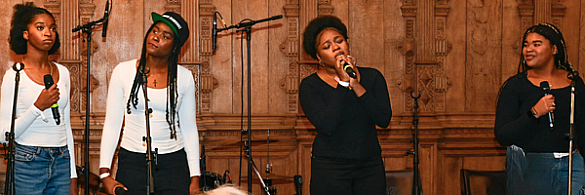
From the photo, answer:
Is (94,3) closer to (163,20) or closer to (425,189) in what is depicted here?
(163,20)

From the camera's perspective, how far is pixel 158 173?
3139 millimetres

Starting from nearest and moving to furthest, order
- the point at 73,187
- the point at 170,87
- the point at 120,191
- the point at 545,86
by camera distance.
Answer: the point at 120,191 < the point at 170,87 < the point at 545,86 < the point at 73,187

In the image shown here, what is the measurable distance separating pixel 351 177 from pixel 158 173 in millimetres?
1088

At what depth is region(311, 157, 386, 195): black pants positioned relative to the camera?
3324 mm

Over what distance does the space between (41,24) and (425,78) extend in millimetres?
3934

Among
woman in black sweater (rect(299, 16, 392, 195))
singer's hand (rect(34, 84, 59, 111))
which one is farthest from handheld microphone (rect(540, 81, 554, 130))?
singer's hand (rect(34, 84, 59, 111))

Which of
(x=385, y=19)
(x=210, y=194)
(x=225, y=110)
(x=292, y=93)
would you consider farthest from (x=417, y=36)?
(x=210, y=194)

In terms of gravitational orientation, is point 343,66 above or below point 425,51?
below

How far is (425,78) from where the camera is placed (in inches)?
243

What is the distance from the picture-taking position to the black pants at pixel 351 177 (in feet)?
10.9

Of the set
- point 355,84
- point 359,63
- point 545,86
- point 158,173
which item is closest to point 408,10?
point 359,63

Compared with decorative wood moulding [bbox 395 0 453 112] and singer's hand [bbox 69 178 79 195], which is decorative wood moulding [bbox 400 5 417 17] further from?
singer's hand [bbox 69 178 79 195]

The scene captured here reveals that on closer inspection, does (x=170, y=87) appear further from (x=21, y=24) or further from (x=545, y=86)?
(x=545, y=86)

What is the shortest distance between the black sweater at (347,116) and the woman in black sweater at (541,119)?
2.79ft
